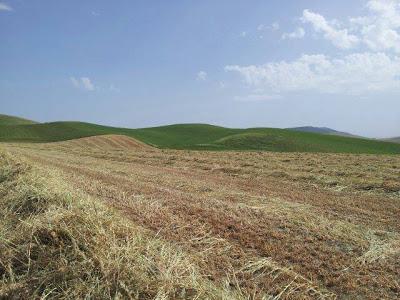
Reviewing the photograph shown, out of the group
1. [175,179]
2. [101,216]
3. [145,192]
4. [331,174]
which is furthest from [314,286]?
[331,174]

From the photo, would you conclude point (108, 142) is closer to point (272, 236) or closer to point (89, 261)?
point (272, 236)

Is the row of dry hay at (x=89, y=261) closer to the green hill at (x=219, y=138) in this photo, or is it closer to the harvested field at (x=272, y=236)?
the harvested field at (x=272, y=236)

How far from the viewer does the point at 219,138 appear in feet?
259

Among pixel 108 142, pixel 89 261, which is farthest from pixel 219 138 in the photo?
pixel 89 261

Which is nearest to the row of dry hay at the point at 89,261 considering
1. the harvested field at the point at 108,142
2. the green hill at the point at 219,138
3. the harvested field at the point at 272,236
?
the harvested field at the point at 272,236

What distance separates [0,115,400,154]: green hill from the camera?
55.9m

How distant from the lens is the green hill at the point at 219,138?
55.9 metres

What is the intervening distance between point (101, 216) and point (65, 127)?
8579 centimetres

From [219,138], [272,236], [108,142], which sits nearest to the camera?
[272,236]

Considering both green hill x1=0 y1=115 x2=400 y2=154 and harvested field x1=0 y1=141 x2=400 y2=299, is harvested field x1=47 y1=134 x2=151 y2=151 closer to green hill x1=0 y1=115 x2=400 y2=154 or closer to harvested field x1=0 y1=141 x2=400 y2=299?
green hill x1=0 y1=115 x2=400 y2=154

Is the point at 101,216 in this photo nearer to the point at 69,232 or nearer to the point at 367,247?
the point at 69,232

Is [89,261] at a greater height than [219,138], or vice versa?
[219,138]

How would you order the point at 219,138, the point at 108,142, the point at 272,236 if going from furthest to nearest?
1. the point at 219,138
2. the point at 108,142
3. the point at 272,236

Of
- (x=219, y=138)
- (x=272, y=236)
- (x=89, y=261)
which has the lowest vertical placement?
(x=272, y=236)
